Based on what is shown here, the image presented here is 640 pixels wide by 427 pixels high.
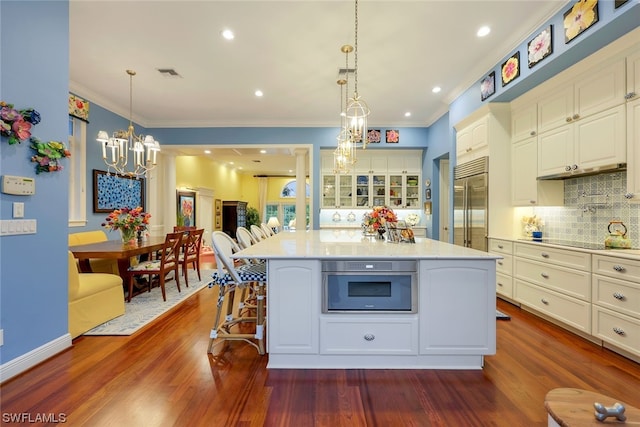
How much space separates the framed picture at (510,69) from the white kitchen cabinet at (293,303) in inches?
122

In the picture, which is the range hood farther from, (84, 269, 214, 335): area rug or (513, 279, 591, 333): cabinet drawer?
(84, 269, 214, 335): area rug

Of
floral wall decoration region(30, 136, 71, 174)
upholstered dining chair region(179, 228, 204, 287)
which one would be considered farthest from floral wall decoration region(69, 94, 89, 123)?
floral wall decoration region(30, 136, 71, 174)

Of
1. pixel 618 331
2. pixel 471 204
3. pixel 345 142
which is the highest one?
pixel 345 142

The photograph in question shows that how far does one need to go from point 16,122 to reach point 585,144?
4.61 m

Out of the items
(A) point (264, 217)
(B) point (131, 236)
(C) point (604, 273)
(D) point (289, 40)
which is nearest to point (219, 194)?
(A) point (264, 217)

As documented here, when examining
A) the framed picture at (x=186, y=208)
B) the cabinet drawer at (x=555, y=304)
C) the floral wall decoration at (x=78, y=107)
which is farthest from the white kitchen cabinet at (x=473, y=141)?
the framed picture at (x=186, y=208)

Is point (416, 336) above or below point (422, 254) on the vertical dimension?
below

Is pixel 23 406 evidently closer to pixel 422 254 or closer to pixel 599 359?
pixel 422 254

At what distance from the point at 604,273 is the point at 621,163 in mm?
937

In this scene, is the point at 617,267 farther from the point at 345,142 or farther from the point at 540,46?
the point at 345,142

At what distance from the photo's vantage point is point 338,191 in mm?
6547

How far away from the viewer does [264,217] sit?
1179 cm

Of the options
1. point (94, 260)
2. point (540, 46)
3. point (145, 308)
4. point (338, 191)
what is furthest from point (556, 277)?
point (94, 260)

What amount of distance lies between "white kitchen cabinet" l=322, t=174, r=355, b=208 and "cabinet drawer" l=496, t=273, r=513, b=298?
3.36 meters
